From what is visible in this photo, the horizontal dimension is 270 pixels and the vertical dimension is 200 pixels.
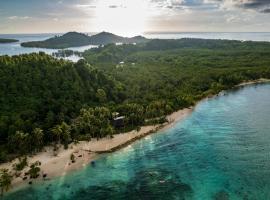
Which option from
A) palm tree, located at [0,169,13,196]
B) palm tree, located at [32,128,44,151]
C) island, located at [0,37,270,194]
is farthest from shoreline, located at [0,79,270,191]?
palm tree, located at [32,128,44,151]

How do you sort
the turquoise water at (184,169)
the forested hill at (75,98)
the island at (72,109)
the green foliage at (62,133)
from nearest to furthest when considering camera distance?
1. the turquoise water at (184,169)
2. the island at (72,109)
3. the green foliage at (62,133)
4. the forested hill at (75,98)

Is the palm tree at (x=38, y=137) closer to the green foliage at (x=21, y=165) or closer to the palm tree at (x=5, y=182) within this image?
the green foliage at (x=21, y=165)

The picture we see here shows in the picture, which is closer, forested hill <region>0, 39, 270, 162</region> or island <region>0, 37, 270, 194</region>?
island <region>0, 37, 270, 194</region>

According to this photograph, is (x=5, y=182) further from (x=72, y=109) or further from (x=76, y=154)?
(x=72, y=109)

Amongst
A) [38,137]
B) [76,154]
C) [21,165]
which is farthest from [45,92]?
[21,165]

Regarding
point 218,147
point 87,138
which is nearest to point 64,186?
point 87,138

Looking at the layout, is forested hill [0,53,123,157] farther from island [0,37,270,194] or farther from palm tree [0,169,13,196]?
palm tree [0,169,13,196]

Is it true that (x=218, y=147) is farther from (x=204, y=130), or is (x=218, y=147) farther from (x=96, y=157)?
(x=96, y=157)

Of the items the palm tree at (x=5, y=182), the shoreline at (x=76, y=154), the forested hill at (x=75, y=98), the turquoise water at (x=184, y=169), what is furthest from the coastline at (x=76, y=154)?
the forested hill at (x=75, y=98)
